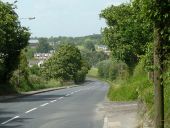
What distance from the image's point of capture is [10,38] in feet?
138

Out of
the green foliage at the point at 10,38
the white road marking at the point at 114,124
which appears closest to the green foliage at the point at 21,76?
the green foliage at the point at 10,38

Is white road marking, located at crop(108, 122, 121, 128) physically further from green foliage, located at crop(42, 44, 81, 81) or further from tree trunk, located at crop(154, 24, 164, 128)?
green foliage, located at crop(42, 44, 81, 81)

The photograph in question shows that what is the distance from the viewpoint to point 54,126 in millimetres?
20016

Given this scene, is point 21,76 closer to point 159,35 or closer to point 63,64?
point 159,35

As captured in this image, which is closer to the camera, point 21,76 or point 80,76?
point 21,76

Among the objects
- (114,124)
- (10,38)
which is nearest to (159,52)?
(114,124)

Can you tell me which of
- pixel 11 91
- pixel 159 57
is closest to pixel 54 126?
pixel 159 57

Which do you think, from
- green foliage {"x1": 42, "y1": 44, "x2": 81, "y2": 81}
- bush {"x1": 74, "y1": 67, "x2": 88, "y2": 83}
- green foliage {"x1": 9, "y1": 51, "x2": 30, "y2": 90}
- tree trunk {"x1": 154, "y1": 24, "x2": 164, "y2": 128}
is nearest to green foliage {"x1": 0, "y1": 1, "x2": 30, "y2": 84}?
green foliage {"x1": 9, "y1": 51, "x2": 30, "y2": 90}

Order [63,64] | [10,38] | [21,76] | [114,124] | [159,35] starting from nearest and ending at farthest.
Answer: [159,35]
[114,124]
[10,38]
[21,76]
[63,64]

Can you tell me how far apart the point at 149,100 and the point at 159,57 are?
8.47 meters

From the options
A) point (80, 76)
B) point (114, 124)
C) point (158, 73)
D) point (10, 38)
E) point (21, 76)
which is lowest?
point (80, 76)

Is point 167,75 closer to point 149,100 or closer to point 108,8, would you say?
point 149,100

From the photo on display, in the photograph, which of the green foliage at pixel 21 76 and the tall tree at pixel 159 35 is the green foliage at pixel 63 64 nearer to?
the green foliage at pixel 21 76

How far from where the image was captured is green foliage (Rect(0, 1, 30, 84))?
40656mm
